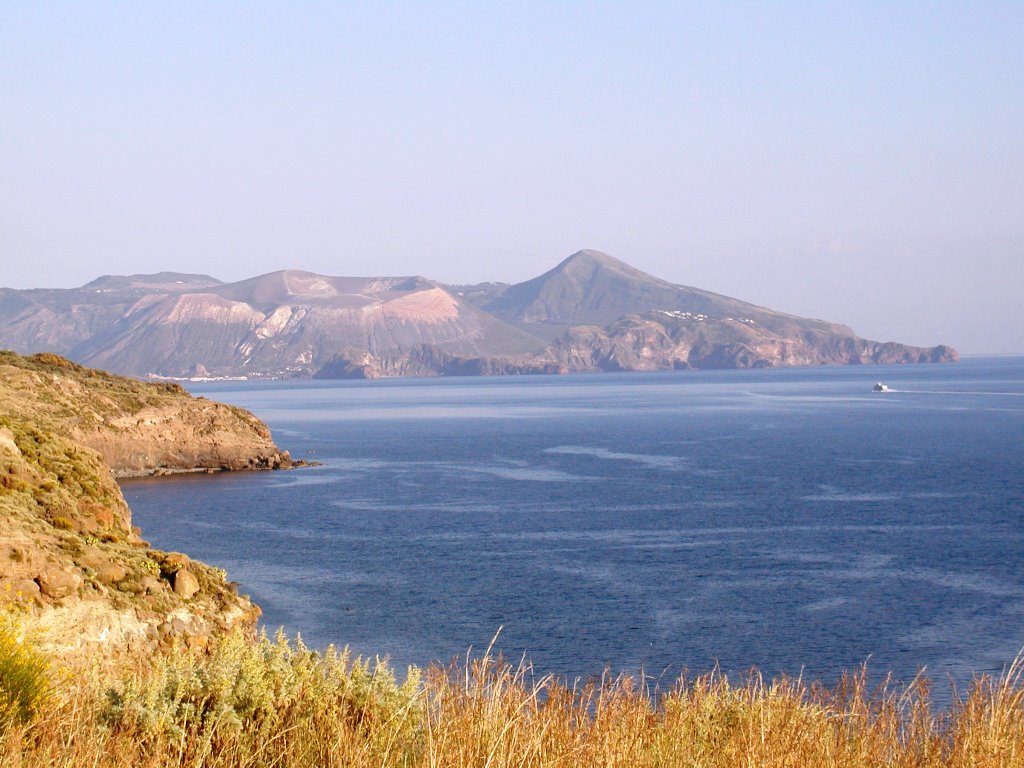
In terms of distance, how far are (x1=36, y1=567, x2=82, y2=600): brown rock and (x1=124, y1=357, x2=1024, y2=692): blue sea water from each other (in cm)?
644

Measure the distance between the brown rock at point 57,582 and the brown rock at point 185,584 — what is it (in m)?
3.14

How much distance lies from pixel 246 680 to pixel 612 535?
3302cm

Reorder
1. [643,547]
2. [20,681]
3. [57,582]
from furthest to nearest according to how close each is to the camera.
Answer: [643,547], [57,582], [20,681]

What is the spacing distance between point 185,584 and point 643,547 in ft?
56.5

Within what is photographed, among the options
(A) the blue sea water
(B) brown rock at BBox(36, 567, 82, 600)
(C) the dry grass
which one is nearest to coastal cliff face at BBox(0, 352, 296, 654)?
(B) brown rock at BBox(36, 567, 82, 600)

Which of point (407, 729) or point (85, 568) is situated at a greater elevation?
point (407, 729)

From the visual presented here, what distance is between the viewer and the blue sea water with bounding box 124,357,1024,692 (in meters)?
24.5

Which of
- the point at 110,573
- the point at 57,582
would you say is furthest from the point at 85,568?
the point at 57,582

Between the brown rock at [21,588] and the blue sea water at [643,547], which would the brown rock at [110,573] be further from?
the blue sea water at [643,547]

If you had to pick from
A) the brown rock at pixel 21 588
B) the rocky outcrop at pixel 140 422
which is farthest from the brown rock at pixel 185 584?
the rocky outcrop at pixel 140 422

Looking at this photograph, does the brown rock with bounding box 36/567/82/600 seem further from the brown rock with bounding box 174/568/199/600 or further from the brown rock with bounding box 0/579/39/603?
the brown rock with bounding box 174/568/199/600

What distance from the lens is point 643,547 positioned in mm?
36469

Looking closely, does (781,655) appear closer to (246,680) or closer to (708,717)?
(708,717)

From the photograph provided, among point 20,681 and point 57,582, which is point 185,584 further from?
point 20,681
